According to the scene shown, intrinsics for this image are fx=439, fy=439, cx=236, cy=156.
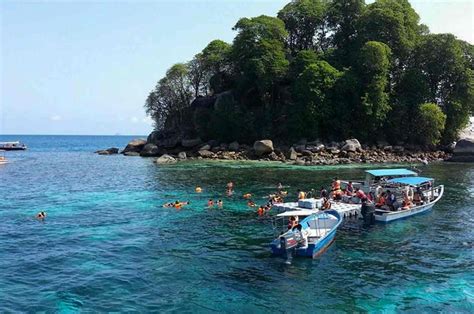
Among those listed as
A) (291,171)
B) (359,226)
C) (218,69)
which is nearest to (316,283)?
(359,226)

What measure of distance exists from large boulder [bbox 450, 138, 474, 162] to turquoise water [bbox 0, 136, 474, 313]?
3948cm

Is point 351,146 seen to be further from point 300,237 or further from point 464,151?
point 300,237

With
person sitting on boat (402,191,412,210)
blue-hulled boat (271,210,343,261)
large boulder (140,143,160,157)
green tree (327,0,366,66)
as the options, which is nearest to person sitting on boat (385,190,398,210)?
person sitting on boat (402,191,412,210)

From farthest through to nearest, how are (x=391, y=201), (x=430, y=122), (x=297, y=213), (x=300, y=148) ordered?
(x=300, y=148) → (x=430, y=122) → (x=391, y=201) → (x=297, y=213)

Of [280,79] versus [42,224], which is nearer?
[42,224]

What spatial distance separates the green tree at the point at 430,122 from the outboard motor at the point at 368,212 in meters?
58.7

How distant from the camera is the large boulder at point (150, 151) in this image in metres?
105

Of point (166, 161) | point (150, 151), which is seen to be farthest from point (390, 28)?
point (150, 151)

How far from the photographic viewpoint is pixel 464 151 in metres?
85.9

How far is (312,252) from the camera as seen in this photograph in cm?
2772

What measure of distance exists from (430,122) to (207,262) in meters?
74.6

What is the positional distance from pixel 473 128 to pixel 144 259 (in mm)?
96116

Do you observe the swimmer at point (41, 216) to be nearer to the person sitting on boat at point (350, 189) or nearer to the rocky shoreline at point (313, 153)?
the person sitting on boat at point (350, 189)

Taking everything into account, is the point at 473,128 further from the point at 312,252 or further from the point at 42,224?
the point at 42,224
